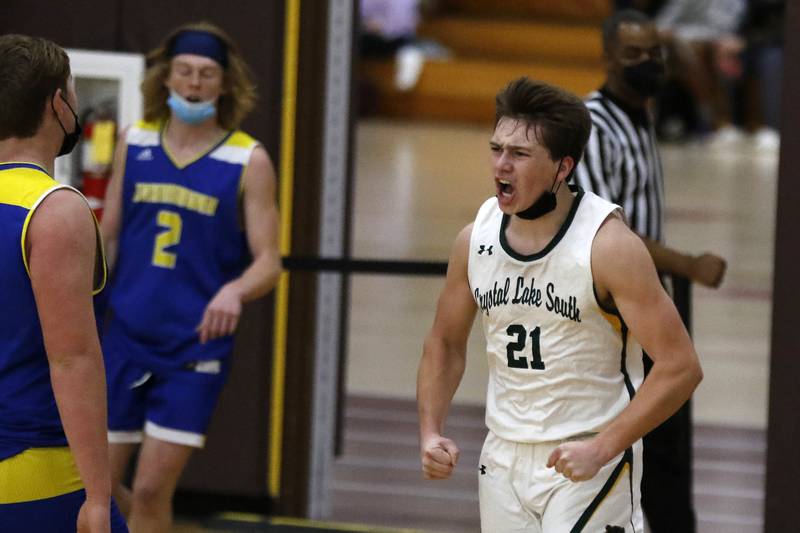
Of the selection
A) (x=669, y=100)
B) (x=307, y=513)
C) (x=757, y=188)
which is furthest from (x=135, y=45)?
(x=669, y=100)

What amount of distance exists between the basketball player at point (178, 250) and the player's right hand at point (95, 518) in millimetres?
1758

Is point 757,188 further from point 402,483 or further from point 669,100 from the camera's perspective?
point 402,483

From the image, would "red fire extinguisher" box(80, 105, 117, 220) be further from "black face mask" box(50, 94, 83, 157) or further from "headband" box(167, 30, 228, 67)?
"black face mask" box(50, 94, 83, 157)

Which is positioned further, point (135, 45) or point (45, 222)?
point (135, 45)

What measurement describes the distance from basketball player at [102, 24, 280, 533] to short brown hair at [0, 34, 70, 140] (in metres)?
1.73

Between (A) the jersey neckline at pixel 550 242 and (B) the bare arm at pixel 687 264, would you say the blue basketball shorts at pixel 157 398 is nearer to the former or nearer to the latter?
(B) the bare arm at pixel 687 264

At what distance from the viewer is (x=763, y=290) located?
12.5 metres

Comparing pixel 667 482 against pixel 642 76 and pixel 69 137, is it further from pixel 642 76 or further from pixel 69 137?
pixel 69 137

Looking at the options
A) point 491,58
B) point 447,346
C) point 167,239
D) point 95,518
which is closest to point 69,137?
point 95,518

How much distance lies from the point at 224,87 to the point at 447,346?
1.71 meters

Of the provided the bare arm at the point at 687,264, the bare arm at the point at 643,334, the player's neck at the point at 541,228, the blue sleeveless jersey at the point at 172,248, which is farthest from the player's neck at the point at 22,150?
the bare arm at the point at 687,264

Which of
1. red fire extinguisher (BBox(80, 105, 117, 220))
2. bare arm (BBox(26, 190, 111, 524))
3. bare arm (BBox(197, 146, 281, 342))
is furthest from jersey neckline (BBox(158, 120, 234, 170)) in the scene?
bare arm (BBox(26, 190, 111, 524))

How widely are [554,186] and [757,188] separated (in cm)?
1446

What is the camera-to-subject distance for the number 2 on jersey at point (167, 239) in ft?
17.6
